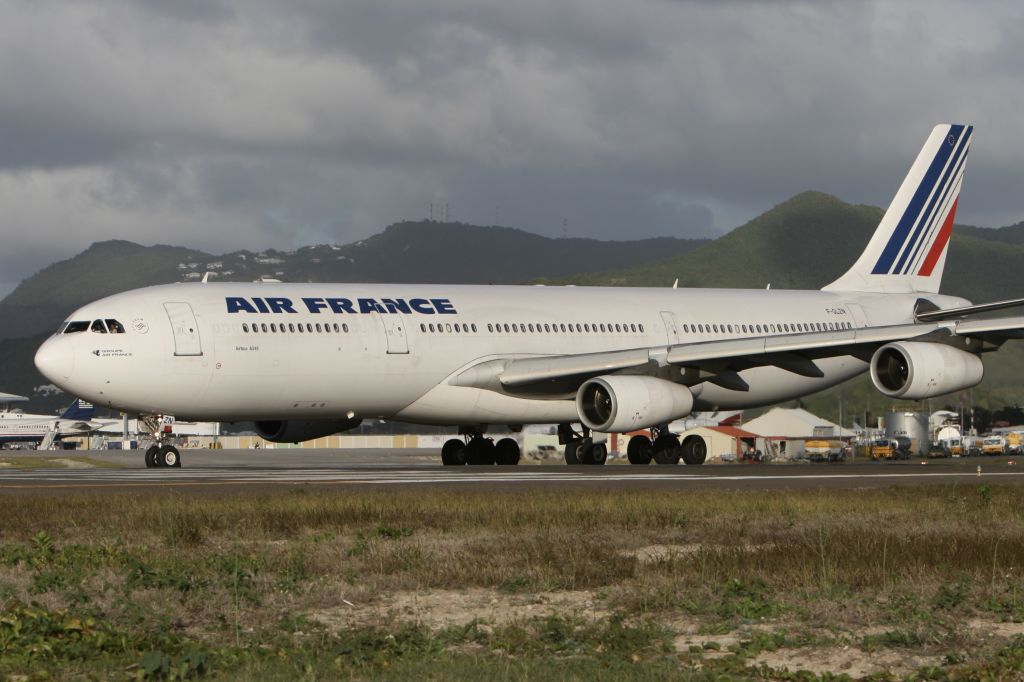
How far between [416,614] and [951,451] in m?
93.0

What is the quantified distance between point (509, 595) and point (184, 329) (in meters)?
21.7

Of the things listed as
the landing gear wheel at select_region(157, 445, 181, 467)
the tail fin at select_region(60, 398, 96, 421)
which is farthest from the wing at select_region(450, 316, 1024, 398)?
the tail fin at select_region(60, 398, 96, 421)

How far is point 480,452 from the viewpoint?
39781 mm

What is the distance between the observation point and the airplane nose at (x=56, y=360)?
1238 inches

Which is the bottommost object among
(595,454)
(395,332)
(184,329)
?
(595,454)

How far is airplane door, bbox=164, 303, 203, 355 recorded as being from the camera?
31.6m

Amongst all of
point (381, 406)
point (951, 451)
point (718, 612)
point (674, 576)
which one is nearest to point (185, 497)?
point (674, 576)

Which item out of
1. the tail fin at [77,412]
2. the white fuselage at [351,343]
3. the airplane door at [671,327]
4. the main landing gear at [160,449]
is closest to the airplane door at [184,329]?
the white fuselage at [351,343]

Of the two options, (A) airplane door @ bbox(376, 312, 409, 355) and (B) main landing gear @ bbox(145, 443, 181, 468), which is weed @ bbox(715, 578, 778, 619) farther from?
(B) main landing gear @ bbox(145, 443, 181, 468)

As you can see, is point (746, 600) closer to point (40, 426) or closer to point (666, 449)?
point (666, 449)

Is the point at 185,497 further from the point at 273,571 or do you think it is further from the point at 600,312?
the point at 600,312

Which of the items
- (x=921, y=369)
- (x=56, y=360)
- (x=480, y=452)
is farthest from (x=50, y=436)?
(x=921, y=369)

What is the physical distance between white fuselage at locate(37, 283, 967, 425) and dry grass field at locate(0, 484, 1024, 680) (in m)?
14.1

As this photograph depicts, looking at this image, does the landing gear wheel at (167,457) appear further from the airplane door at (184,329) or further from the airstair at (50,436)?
the airstair at (50,436)
